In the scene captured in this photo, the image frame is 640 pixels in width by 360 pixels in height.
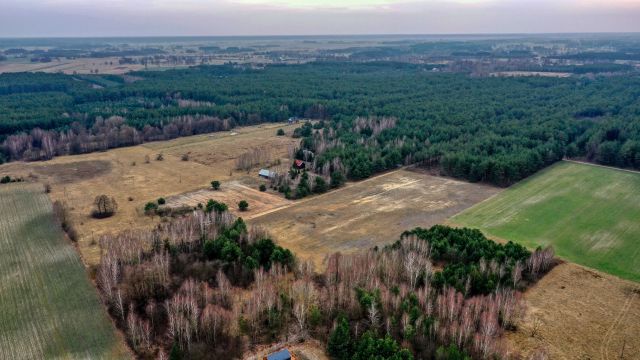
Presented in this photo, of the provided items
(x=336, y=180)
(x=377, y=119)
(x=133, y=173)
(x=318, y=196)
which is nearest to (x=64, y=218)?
(x=133, y=173)

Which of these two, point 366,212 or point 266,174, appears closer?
point 366,212

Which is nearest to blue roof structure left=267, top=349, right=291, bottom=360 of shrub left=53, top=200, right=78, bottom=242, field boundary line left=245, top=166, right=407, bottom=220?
field boundary line left=245, top=166, right=407, bottom=220

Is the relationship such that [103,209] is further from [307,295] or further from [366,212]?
[307,295]

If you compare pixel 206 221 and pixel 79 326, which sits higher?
pixel 206 221

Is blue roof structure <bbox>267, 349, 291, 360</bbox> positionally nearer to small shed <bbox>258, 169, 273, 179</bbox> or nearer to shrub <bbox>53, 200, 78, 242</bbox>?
shrub <bbox>53, 200, 78, 242</bbox>

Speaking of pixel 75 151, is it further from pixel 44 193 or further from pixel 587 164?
pixel 587 164

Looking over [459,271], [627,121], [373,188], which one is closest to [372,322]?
[459,271]

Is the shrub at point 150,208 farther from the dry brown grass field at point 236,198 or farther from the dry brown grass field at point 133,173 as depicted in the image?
the dry brown grass field at point 236,198
